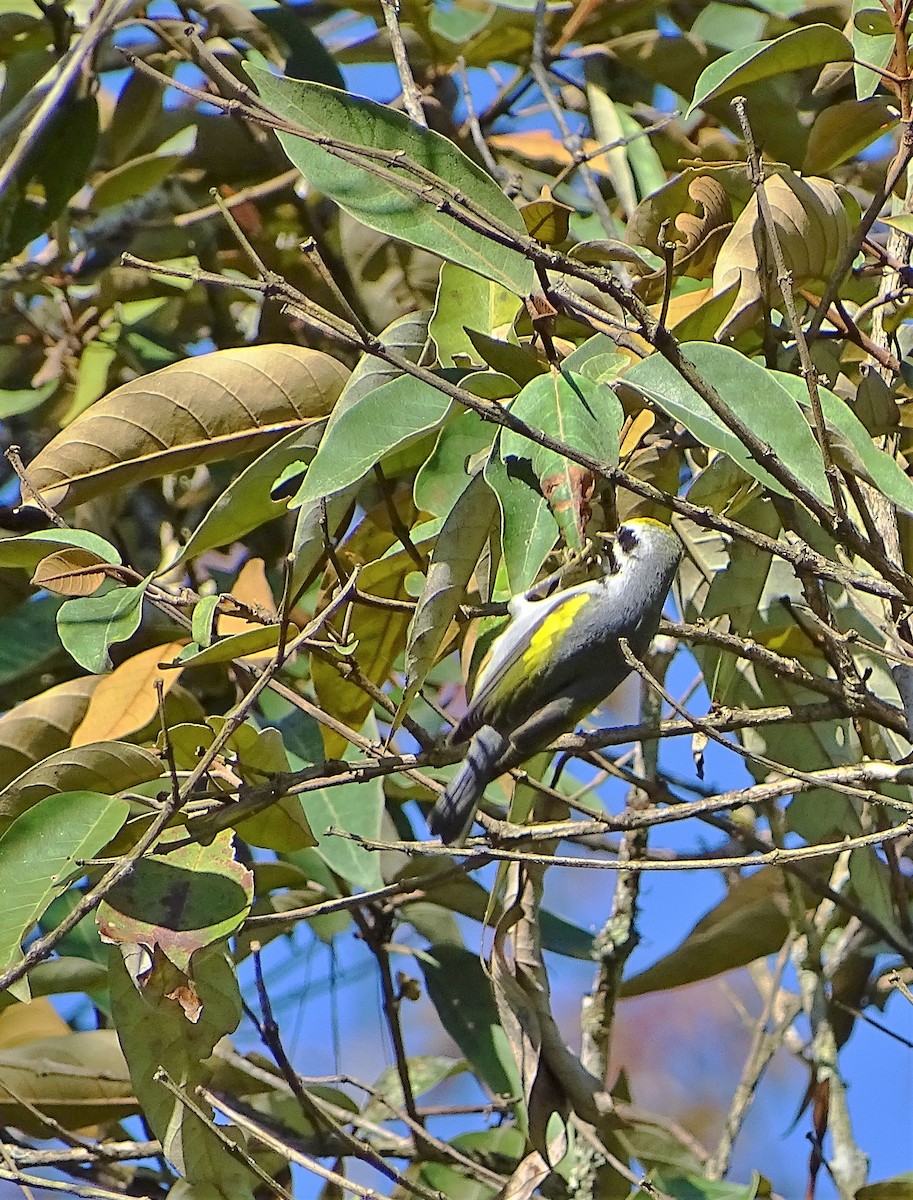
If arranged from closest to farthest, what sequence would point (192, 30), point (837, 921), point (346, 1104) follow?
point (192, 30), point (346, 1104), point (837, 921)

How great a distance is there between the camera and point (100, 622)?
1355 millimetres

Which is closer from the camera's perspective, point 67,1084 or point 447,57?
point 67,1084

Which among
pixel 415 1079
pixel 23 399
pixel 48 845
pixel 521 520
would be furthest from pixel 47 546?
pixel 415 1079

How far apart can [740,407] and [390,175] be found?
Result: 0.36m

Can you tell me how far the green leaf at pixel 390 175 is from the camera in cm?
120

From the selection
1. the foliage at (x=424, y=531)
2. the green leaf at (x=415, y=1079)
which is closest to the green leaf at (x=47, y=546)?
the foliage at (x=424, y=531)

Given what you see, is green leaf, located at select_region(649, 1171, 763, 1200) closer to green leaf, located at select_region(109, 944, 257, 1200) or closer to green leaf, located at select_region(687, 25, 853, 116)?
green leaf, located at select_region(109, 944, 257, 1200)

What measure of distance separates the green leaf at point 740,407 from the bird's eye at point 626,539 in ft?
1.13

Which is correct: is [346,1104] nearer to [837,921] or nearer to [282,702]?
[282,702]

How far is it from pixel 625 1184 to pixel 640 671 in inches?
33.7

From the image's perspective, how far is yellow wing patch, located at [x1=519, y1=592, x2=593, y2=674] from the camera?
1511 millimetres

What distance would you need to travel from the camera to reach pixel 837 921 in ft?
7.22

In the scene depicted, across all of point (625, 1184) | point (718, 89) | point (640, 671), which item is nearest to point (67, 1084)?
point (625, 1184)

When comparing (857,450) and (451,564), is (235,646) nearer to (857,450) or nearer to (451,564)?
(451,564)
